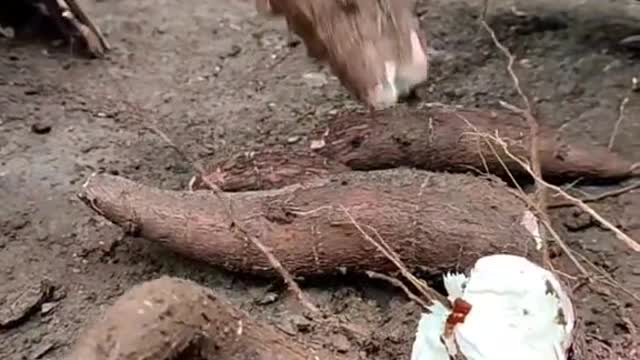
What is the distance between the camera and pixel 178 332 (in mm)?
1573

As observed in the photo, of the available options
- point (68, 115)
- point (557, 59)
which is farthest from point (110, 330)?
point (557, 59)

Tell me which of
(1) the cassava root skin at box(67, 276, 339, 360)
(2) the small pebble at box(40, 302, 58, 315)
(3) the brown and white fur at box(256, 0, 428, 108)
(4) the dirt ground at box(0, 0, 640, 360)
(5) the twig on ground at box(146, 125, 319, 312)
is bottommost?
(4) the dirt ground at box(0, 0, 640, 360)

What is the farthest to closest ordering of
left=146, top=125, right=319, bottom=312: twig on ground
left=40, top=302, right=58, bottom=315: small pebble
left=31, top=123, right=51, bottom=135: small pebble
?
left=31, top=123, right=51, bottom=135: small pebble → left=40, top=302, right=58, bottom=315: small pebble → left=146, top=125, right=319, bottom=312: twig on ground

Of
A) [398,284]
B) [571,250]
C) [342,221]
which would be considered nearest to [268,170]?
[342,221]

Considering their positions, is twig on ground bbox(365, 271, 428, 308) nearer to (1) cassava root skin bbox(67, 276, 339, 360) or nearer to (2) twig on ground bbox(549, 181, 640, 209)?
(1) cassava root skin bbox(67, 276, 339, 360)

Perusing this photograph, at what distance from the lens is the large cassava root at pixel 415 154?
7.17ft

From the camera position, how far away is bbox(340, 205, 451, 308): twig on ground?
176 centimetres

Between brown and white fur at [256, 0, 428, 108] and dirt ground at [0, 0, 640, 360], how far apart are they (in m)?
0.44

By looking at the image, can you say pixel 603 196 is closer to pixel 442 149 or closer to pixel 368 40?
pixel 442 149

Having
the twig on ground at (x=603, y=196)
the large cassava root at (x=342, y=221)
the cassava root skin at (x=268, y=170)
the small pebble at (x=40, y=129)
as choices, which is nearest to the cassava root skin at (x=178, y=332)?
the large cassava root at (x=342, y=221)

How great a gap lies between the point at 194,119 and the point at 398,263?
0.94 metres

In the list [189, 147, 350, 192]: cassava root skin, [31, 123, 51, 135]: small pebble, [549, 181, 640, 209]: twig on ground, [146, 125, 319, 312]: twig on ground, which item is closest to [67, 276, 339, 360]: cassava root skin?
[146, 125, 319, 312]: twig on ground

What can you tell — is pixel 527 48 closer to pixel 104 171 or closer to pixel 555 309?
pixel 104 171

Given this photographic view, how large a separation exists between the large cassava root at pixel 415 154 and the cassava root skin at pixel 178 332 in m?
0.54
